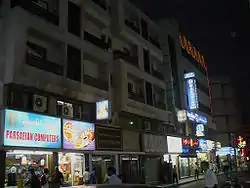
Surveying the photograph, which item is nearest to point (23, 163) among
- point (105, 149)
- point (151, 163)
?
point (105, 149)

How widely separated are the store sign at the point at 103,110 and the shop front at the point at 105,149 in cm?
74

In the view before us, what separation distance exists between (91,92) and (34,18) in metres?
6.28

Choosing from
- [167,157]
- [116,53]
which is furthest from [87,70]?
[167,157]

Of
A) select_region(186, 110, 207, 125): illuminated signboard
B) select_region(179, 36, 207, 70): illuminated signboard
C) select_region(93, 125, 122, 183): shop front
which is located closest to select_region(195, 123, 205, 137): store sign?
select_region(186, 110, 207, 125): illuminated signboard

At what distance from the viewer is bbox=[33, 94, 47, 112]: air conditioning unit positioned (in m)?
17.7

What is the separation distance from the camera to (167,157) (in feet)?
109

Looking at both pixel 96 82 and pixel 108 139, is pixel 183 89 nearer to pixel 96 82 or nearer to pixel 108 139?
pixel 96 82

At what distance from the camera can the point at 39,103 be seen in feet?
58.9

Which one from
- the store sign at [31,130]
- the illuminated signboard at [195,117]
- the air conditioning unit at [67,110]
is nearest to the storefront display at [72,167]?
the air conditioning unit at [67,110]

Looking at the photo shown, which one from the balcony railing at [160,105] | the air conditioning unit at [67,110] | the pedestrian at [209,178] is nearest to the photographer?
the pedestrian at [209,178]

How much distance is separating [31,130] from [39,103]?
7.46 feet

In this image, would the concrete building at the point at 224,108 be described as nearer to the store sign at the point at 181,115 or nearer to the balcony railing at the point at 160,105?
the store sign at the point at 181,115

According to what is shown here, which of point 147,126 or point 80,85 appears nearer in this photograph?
point 80,85

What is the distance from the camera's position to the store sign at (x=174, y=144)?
31005mm
